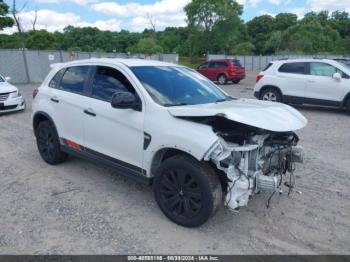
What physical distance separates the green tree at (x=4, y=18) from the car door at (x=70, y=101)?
2292 centimetres

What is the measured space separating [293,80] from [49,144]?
8416 mm

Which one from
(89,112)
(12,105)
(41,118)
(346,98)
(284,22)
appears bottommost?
(346,98)

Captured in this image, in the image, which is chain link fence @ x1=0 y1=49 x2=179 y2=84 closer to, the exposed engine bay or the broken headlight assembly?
the exposed engine bay

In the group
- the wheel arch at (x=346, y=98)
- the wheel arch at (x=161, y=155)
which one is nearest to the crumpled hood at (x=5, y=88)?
the wheel arch at (x=161, y=155)

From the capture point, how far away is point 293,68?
10977mm

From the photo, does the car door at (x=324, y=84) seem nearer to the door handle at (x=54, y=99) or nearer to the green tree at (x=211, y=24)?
the door handle at (x=54, y=99)

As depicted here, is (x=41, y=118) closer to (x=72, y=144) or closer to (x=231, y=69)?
(x=72, y=144)

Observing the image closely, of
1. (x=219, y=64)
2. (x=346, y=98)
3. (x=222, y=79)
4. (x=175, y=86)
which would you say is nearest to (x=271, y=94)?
(x=346, y=98)

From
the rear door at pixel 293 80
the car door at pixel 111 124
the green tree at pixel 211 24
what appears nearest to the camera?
the car door at pixel 111 124

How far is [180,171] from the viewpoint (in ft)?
11.0

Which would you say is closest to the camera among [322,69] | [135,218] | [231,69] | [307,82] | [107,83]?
[135,218]

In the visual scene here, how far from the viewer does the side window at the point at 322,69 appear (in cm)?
1025

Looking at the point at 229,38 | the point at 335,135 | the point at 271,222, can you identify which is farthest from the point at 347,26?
the point at 271,222

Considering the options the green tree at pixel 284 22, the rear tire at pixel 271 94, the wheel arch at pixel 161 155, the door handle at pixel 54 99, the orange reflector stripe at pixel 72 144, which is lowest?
the rear tire at pixel 271 94
